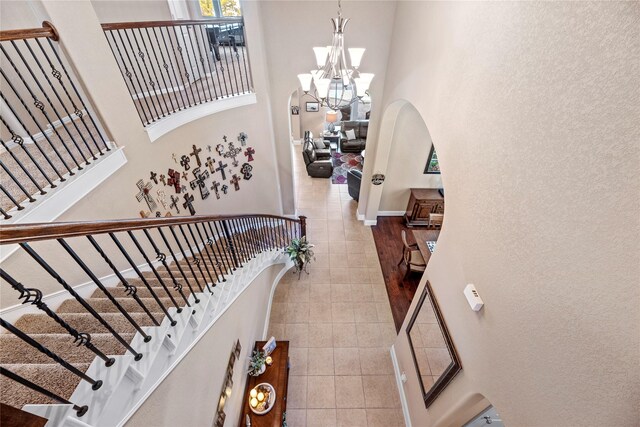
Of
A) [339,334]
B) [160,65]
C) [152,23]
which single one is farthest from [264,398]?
[160,65]

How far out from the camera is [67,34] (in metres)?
2.50

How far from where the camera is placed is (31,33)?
A: 86.2 inches

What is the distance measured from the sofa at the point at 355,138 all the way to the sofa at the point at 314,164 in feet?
6.78

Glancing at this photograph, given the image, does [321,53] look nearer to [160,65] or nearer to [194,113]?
[194,113]

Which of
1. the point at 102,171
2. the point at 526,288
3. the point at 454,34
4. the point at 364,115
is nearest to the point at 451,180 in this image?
the point at 526,288

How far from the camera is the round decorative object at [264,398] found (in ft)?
10.4

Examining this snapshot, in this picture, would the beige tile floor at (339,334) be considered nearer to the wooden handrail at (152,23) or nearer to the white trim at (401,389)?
the white trim at (401,389)

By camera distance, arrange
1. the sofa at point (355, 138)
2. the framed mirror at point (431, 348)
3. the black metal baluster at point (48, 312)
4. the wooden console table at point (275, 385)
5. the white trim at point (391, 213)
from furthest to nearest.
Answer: the sofa at point (355, 138), the white trim at point (391, 213), the wooden console table at point (275, 385), the framed mirror at point (431, 348), the black metal baluster at point (48, 312)

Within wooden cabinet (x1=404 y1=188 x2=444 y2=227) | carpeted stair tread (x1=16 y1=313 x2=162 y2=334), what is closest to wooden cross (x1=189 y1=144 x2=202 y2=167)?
carpeted stair tread (x1=16 y1=313 x2=162 y2=334)

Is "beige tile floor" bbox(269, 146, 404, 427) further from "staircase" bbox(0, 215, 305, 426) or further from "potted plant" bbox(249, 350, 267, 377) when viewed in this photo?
"staircase" bbox(0, 215, 305, 426)

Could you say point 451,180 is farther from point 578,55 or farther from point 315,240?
point 315,240

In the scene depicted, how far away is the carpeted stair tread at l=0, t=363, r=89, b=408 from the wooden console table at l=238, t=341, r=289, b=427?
7.75 ft

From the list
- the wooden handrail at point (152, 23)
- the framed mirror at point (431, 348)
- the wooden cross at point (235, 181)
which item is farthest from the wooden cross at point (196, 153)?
the framed mirror at point (431, 348)

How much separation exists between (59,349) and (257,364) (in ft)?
7.50
